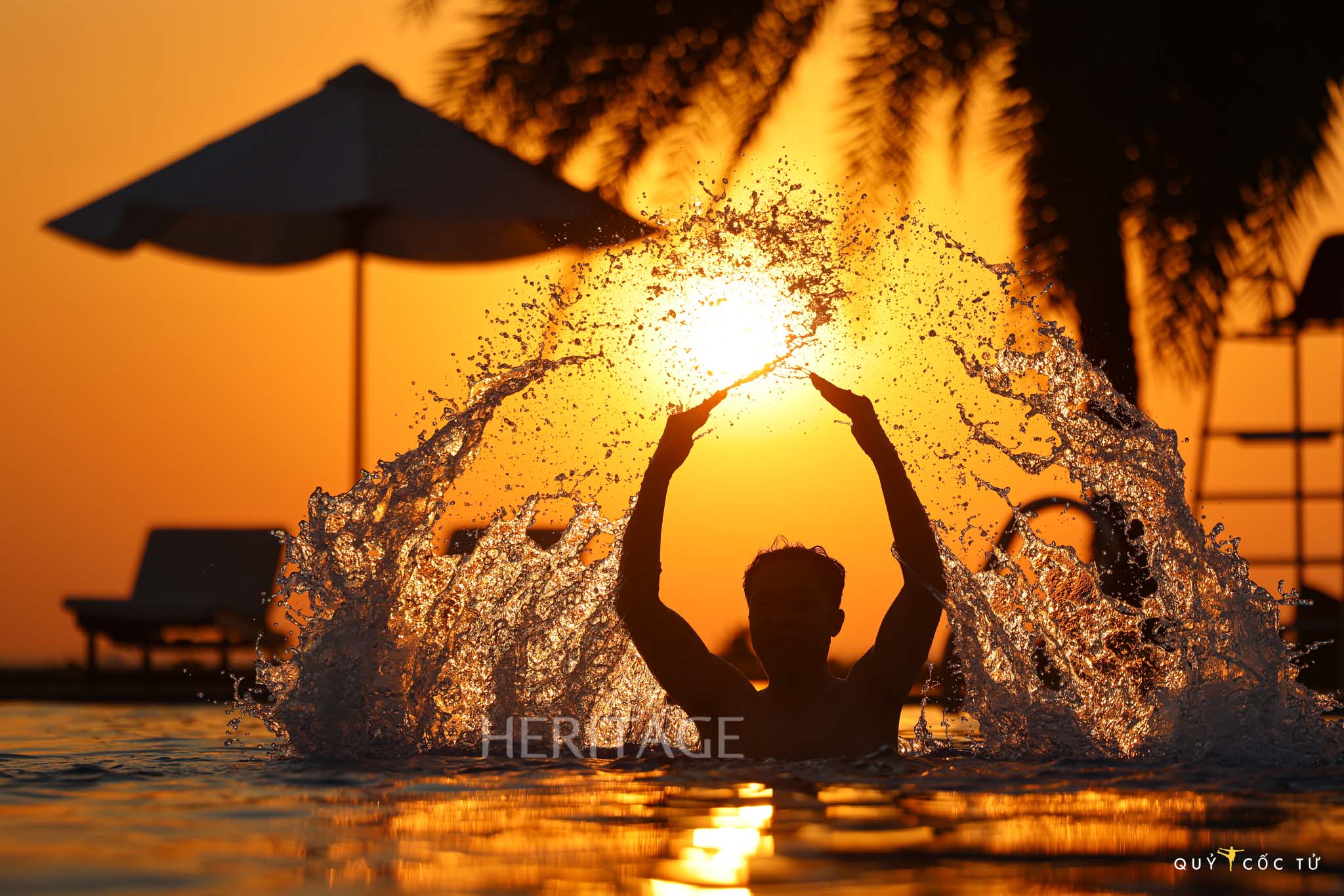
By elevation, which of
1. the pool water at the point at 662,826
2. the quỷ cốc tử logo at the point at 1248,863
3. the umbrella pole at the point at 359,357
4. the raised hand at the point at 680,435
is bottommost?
the quỷ cốc tử logo at the point at 1248,863

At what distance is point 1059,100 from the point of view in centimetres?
958

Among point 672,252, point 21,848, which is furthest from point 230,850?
point 672,252

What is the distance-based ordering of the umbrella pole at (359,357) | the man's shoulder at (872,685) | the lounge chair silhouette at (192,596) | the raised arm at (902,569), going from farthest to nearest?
the lounge chair silhouette at (192,596), the umbrella pole at (359,357), the man's shoulder at (872,685), the raised arm at (902,569)

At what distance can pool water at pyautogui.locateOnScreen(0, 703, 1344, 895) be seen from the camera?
2.85m

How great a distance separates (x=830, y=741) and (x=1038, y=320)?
1.89 meters

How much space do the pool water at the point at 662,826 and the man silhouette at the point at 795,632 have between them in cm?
12

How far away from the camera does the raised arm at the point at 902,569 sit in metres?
4.74

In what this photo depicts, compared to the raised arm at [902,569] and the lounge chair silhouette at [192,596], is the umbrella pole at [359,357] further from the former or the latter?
the raised arm at [902,569]

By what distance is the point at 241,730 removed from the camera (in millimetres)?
7930

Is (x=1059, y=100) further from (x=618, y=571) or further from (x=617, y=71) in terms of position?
(x=618, y=571)

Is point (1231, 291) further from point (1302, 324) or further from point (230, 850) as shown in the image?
point (230, 850)

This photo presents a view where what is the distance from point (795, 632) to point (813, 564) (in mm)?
202

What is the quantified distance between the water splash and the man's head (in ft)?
1.77

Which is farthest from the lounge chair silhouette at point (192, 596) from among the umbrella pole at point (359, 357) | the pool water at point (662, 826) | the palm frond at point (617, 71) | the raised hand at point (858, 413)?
the raised hand at point (858, 413)
